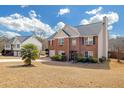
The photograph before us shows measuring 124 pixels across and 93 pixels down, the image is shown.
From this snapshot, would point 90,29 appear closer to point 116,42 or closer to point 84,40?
point 84,40

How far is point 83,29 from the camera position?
25969 millimetres

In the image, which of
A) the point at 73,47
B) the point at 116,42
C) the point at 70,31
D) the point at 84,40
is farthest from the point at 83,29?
the point at 116,42

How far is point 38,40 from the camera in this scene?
4044 cm

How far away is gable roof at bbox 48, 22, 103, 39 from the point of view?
79.3 ft

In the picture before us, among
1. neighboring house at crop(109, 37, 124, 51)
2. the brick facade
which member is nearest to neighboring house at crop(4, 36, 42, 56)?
the brick facade

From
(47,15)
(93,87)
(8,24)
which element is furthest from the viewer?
(8,24)

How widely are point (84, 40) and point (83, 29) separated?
5.53ft

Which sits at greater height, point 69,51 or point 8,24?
point 8,24

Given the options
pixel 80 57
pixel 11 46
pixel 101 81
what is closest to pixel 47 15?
pixel 80 57

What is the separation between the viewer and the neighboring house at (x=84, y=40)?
23.9 meters

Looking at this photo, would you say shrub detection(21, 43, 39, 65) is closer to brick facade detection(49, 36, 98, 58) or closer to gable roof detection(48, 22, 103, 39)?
brick facade detection(49, 36, 98, 58)

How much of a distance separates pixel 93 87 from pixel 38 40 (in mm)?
31594
